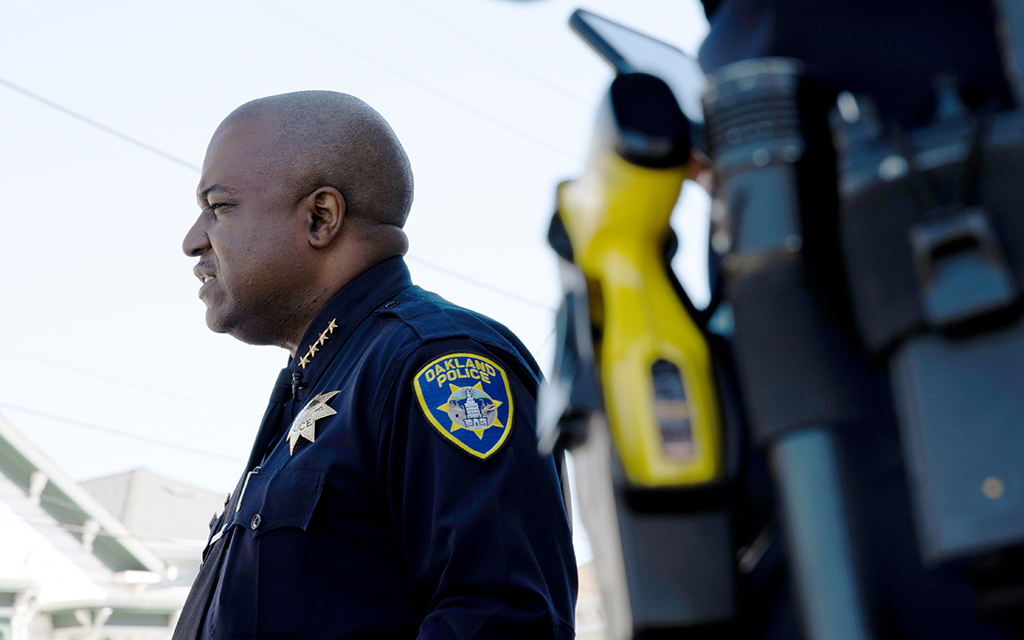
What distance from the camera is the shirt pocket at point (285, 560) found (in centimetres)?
178

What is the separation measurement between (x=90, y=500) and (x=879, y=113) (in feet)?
37.9

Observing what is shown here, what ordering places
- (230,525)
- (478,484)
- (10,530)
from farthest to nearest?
(10,530)
(230,525)
(478,484)

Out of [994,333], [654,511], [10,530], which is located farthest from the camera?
[10,530]

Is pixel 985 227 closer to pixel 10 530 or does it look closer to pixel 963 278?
pixel 963 278

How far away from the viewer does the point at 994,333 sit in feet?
2.21

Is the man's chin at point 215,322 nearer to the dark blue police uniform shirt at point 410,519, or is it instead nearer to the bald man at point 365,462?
the bald man at point 365,462

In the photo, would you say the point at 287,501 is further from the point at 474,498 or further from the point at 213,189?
the point at 213,189

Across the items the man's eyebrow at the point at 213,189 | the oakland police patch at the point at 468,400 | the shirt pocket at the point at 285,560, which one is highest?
the man's eyebrow at the point at 213,189

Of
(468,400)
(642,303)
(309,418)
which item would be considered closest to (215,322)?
(309,418)

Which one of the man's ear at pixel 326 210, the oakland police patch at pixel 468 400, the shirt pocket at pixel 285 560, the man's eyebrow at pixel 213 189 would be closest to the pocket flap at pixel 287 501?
the shirt pocket at pixel 285 560

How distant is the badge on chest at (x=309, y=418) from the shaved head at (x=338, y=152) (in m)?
0.52

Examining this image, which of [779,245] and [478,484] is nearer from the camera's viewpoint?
→ [779,245]

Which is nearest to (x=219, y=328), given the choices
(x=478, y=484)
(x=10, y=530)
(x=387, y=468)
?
(x=387, y=468)

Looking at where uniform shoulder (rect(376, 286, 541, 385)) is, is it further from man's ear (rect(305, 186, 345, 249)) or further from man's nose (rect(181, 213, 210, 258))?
man's nose (rect(181, 213, 210, 258))
